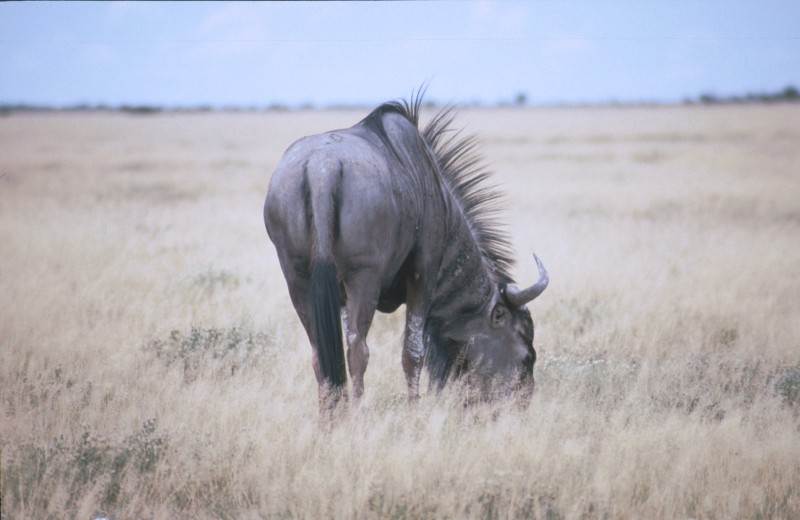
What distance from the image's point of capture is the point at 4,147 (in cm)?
2980

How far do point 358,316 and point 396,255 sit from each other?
1.69ft

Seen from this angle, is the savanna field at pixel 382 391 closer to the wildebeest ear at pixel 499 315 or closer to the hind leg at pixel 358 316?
the hind leg at pixel 358 316

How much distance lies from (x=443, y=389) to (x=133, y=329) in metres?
3.27

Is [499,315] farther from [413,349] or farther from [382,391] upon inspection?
[382,391]

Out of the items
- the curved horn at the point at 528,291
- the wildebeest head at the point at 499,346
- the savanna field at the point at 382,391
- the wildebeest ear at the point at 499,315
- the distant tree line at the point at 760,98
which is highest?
the distant tree line at the point at 760,98

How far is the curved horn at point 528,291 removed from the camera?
5.46m

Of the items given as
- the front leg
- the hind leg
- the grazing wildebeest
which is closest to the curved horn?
the grazing wildebeest

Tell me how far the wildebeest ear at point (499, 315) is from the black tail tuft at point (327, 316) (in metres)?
1.61

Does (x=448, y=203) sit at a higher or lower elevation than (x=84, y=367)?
higher

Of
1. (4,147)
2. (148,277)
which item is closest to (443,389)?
(148,277)

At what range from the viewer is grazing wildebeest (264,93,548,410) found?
14.8ft

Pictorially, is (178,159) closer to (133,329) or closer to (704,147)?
(704,147)

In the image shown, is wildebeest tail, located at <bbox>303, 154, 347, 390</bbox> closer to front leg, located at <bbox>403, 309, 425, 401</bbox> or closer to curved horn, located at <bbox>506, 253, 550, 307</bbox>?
front leg, located at <bbox>403, 309, 425, 401</bbox>

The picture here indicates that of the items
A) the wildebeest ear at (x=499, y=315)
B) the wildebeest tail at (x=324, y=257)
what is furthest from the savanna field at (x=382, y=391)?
the wildebeest ear at (x=499, y=315)
